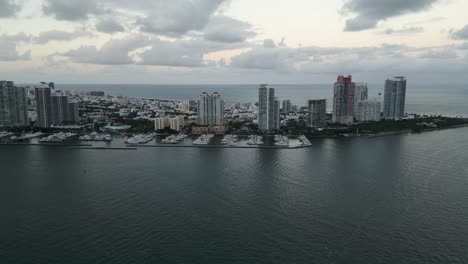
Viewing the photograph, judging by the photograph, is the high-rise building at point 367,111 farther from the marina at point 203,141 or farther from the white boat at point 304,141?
the marina at point 203,141

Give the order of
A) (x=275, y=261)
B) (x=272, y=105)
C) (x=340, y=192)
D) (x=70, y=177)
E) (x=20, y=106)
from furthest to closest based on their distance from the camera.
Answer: (x=20, y=106)
(x=272, y=105)
(x=70, y=177)
(x=340, y=192)
(x=275, y=261)

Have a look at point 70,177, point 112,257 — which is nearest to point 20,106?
point 70,177

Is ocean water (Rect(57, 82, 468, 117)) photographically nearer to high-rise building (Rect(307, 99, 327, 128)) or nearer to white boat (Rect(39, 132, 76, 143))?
high-rise building (Rect(307, 99, 327, 128))

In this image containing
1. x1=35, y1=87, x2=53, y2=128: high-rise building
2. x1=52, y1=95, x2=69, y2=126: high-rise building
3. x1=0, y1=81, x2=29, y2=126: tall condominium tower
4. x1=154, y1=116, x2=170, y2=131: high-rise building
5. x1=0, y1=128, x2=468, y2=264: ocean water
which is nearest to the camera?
x1=0, y1=128, x2=468, y2=264: ocean water

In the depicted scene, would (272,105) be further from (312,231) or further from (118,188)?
(312,231)

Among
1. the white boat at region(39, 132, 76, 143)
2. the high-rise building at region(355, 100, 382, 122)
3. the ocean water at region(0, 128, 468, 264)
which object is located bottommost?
the ocean water at region(0, 128, 468, 264)

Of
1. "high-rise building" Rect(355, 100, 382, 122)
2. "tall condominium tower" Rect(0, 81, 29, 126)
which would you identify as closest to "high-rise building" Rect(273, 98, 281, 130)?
"high-rise building" Rect(355, 100, 382, 122)

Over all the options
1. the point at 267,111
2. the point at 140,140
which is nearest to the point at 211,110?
the point at 267,111
